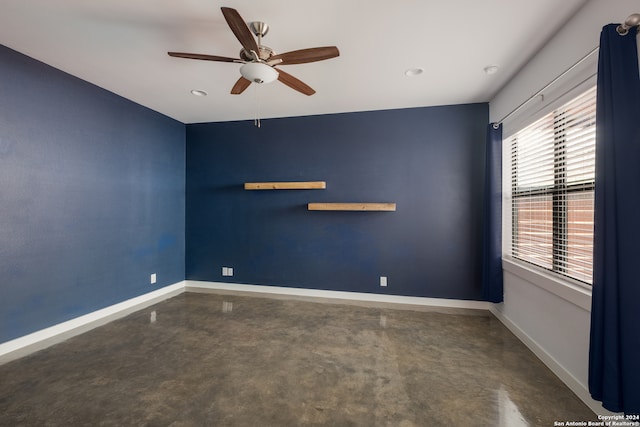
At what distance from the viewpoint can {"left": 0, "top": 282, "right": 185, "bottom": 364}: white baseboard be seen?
2.46m

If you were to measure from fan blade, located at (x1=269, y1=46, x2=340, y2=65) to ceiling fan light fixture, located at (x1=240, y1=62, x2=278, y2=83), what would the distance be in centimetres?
8

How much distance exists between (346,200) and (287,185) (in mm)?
898

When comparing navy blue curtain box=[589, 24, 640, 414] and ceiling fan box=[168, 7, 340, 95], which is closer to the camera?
navy blue curtain box=[589, 24, 640, 414]

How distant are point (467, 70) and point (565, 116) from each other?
101cm

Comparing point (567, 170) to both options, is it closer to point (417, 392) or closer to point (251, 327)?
point (417, 392)

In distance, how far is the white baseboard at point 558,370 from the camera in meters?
1.77

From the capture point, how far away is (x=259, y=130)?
14.0 feet

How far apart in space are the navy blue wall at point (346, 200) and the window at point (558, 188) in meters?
0.74

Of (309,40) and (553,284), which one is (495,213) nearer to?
(553,284)

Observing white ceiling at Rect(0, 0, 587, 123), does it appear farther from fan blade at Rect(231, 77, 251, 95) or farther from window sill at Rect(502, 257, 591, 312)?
window sill at Rect(502, 257, 591, 312)

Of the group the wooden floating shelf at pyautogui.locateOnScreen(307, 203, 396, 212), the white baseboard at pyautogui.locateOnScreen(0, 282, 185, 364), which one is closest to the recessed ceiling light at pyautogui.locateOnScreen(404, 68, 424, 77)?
the wooden floating shelf at pyautogui.locateOnScreen(307, 203, 396, 212)

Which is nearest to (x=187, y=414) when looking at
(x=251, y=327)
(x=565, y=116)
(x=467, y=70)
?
(x=251, y=327)

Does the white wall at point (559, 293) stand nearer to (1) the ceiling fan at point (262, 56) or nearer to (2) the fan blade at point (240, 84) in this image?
(1) the ceiling fan at point (262, 56)

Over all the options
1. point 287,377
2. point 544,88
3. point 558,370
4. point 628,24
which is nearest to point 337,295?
point 287,377
